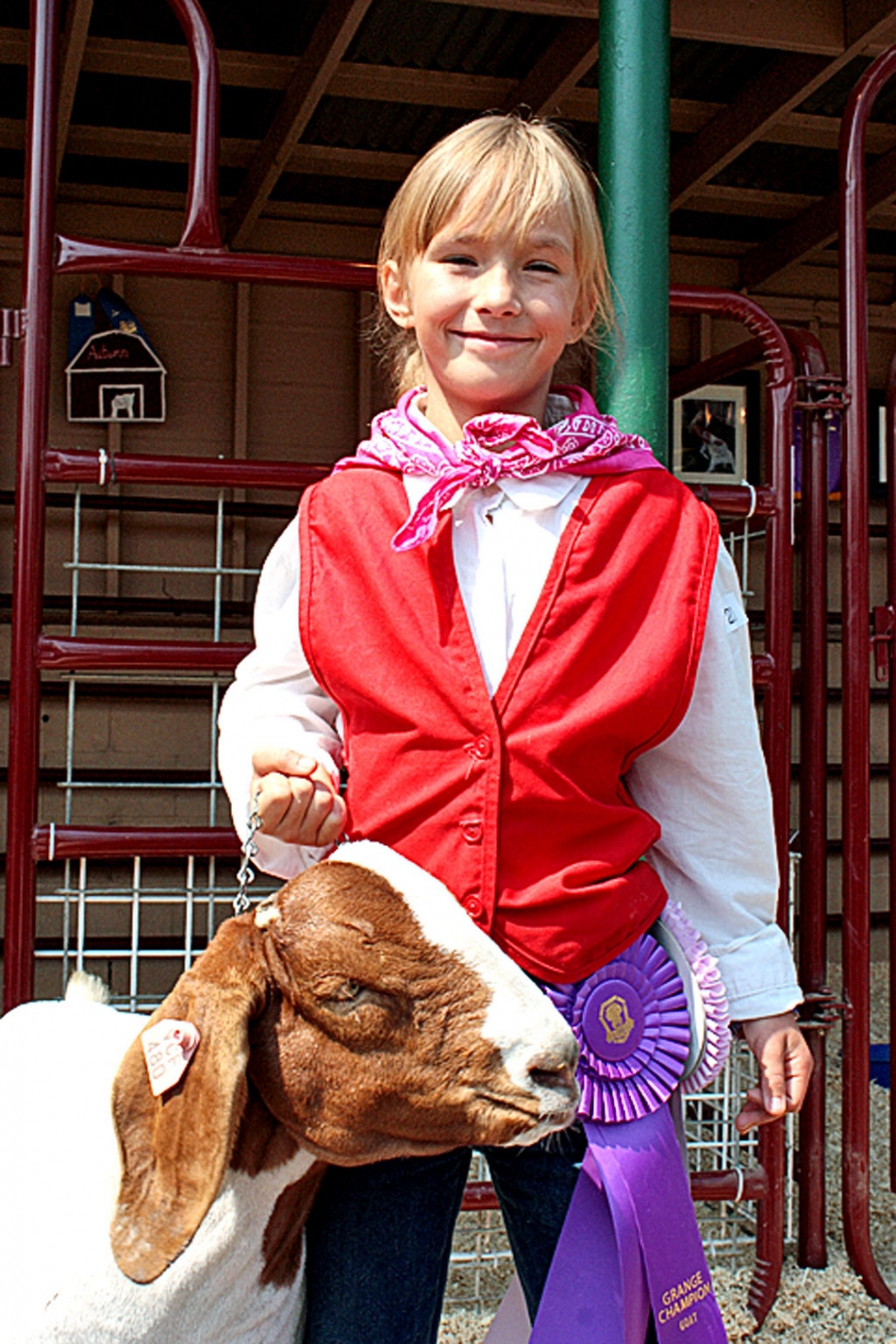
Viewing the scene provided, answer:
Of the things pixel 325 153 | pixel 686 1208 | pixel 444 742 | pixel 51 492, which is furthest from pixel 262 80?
pixel 686 1208

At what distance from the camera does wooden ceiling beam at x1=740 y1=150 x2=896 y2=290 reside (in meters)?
4.70

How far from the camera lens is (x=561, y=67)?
3.92 metres

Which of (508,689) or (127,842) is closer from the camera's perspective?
(508,689)

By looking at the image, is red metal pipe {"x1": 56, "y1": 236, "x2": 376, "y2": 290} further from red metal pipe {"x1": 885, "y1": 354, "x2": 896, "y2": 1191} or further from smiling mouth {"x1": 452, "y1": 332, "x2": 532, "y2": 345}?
red metal pipe {"x1": 885, "y1": 354, "x2": 896, "y2": 1191}

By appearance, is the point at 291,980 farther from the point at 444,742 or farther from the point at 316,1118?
the point at 444,742

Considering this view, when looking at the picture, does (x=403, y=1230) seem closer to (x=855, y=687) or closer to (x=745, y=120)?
(x=855, y=687)

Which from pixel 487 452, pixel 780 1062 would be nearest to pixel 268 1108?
pixel 780 1062

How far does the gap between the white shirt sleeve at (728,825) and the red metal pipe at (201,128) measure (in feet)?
4.18

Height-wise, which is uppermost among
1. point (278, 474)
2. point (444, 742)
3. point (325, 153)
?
point (325, 153)

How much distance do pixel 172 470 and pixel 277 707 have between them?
100cm

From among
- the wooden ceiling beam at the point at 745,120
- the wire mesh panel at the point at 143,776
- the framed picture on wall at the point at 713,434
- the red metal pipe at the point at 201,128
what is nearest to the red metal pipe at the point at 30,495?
the red metal pipe at the point at 201,128

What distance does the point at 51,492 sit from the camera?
4957mm

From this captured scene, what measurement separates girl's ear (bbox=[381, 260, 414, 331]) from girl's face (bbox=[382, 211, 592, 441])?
0.25 ft

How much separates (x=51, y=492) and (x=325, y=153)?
5.20 ft
